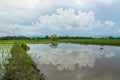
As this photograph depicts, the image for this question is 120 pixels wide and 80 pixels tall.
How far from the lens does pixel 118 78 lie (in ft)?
46.5

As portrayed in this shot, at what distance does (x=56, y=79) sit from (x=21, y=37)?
352 ft

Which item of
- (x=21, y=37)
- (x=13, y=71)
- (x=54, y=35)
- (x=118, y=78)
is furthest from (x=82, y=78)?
(x=21, y=37)

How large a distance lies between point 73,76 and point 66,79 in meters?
1.12

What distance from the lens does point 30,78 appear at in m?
9.98

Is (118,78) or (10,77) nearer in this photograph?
(10,77)

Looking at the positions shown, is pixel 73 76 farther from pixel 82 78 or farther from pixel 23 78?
pixel 23 78

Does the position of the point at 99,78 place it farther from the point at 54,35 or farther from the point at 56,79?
the point at 54,35

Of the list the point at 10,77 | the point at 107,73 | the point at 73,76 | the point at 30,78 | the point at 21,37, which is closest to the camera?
the point at 30,78

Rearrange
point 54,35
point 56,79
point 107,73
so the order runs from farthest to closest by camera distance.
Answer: point 54,35, point 107,73, point 56,79

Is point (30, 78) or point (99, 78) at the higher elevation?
point (30, 78)

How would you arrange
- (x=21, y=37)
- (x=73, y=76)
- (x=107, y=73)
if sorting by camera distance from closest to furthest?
1. (x=73, y=76)
2. (x=107, y=73)
3. (x=21, y=37)

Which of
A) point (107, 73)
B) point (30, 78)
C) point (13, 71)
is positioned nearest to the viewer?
point (30, 78)

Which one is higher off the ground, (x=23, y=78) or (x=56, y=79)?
(x=23, y=78)

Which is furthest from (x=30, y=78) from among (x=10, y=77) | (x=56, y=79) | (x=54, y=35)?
(x=54, y=35)
